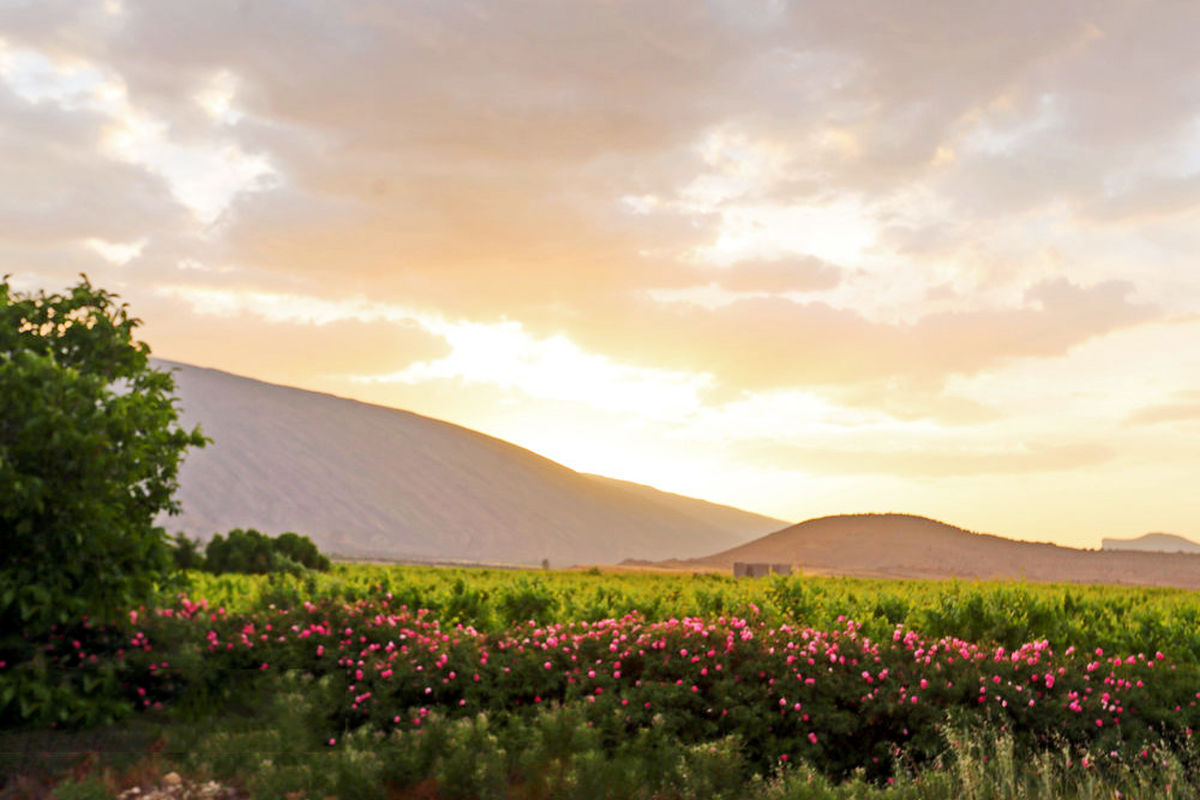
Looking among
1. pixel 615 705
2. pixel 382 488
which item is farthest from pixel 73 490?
pixel 382 488

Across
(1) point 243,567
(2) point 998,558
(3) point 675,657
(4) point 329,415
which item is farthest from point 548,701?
(4) point 329,415

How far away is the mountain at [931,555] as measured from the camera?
136 ft

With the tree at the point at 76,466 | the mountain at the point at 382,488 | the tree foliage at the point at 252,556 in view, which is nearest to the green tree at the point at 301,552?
the tree foliage at the point at 252,556

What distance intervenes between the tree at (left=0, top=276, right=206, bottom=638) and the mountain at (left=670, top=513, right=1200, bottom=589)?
3194 cm

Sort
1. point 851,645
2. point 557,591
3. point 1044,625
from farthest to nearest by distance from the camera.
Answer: point 557,591, point 1044,625, point 851,645

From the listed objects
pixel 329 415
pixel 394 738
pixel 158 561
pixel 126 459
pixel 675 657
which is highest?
pixel 329 415

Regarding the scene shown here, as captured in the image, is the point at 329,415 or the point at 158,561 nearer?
the point at 158,561

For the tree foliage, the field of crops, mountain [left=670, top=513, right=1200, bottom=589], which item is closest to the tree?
the field of crops

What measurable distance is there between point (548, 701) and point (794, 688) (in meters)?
2.38

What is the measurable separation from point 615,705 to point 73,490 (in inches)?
210

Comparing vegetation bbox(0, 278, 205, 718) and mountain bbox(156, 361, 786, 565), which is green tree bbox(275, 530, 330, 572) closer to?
vegetation bbox(0, 278, 205, 718)

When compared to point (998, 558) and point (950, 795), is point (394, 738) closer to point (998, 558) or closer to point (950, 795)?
point (950, 795)

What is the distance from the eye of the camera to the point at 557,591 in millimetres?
14781

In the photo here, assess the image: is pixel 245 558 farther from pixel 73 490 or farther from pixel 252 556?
pixel 73 490
